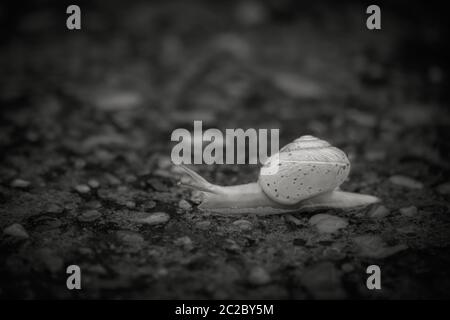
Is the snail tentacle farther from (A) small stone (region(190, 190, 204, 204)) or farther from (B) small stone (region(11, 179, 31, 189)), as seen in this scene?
(B) small stone (region(11, 179, 31, 189))

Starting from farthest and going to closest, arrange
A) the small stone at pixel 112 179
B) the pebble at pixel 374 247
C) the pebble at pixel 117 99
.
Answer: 1. the pebble at pixel 117 99
2. the small stone at pixel 112 179
3. the pebble at pixel 374 247

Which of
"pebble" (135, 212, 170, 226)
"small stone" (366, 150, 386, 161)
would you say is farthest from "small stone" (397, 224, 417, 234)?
"pebble" (135, 212, 170, 226)

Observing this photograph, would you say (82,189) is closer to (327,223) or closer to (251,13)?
(327,223)

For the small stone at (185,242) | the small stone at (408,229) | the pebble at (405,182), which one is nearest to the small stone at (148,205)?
the small stone at (185,242)

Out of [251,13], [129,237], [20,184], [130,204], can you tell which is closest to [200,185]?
[130,204]

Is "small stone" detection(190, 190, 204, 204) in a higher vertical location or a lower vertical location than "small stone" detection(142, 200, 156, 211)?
higher

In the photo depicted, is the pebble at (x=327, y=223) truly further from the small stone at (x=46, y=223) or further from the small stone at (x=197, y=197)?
the small stone at (x=46, y=223)
